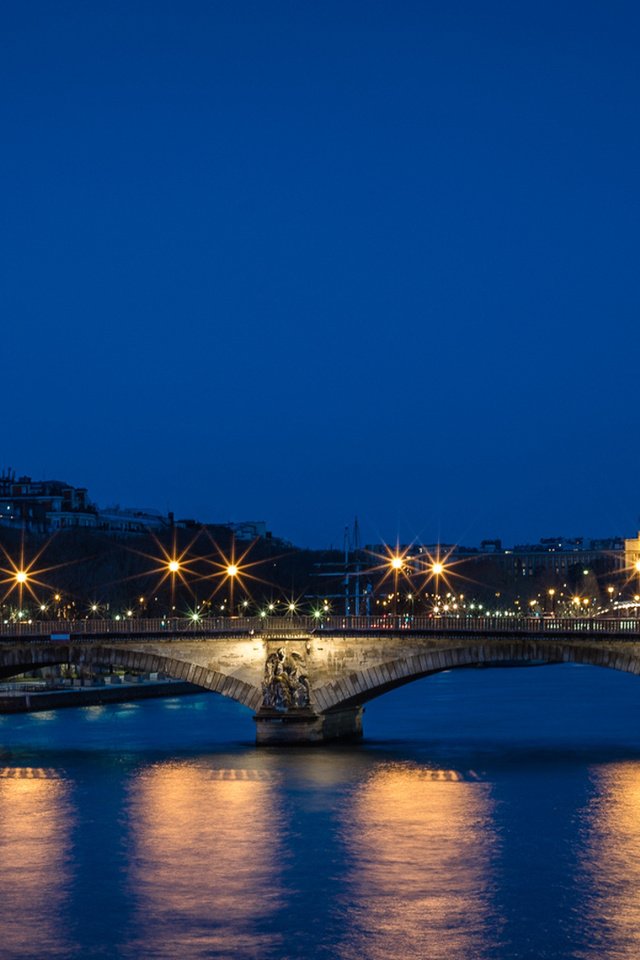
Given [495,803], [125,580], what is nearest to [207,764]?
[495,803]

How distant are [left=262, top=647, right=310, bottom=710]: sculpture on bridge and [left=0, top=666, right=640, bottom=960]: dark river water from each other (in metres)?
1.85

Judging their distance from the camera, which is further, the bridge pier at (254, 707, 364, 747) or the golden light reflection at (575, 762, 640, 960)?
the bridge pier at (254, 707, 364, 747)

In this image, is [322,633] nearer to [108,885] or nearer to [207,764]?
[207,764]

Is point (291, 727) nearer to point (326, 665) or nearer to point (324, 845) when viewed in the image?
point (326, 665)

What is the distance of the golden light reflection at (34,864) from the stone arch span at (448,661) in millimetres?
11074

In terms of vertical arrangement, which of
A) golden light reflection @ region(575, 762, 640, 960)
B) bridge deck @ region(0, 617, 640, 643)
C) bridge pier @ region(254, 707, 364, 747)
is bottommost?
golden light reflection @ region(575, 762, 640, 960)

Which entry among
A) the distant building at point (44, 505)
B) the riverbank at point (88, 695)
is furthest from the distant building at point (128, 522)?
the riverbank at point (88, 695)

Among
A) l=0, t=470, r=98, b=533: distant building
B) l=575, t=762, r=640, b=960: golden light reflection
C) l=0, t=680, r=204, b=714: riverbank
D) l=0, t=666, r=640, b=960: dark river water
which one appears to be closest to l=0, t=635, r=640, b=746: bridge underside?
l=0, t=666, r=640, b=960: dark river water

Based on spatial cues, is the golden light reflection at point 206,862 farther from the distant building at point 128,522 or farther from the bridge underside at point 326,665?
the distant building at point 128,522

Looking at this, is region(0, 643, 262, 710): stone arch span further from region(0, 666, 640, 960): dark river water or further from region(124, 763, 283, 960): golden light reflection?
region(124, 763, 283, 960): golden light reflection

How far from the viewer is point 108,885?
109ft

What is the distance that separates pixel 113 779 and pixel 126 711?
2633 centimetres

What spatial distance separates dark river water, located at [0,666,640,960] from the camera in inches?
1148

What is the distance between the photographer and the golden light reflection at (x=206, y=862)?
29.2 m
